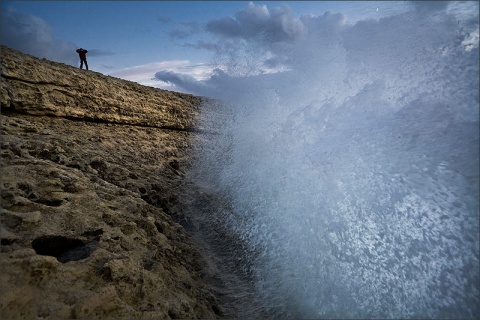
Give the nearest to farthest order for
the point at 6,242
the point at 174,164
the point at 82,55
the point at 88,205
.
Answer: the point at 6,242 < the point at 88,205 < the point at 174,164 < the point at 82,55

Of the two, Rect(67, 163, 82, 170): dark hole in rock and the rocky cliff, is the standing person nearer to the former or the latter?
the rocky cliff

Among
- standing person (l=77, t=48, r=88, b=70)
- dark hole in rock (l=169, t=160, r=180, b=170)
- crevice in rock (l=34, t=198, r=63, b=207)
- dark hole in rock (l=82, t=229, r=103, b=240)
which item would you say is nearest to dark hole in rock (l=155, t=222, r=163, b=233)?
dark hole in rock (l=82, t=229, r=103, b=240)

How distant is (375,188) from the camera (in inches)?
181

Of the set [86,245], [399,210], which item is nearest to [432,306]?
[399,210]

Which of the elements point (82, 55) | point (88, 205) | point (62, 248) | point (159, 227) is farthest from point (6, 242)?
point (82, 55)

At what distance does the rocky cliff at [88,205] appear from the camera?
281cm

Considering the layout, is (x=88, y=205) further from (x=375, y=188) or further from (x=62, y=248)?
(x=375, y=188)

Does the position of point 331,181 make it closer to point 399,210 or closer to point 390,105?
point 399,210

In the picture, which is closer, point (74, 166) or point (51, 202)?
point (51, 202)

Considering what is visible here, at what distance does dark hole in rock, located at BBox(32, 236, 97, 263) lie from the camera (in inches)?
127

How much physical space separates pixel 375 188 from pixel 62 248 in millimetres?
4865

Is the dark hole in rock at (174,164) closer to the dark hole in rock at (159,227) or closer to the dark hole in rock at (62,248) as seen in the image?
the dark hole in rock at (159,227)

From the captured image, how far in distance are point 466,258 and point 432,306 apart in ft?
2.62

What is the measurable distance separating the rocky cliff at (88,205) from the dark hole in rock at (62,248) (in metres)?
0.01
